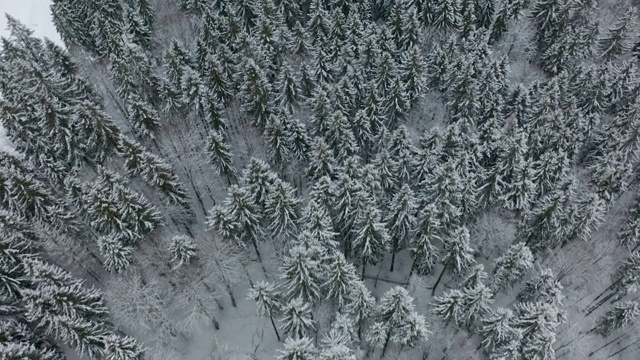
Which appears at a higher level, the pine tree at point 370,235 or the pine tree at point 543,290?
the pine tree at point 370,235

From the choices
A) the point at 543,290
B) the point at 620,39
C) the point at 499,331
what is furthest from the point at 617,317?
the point at 620,39

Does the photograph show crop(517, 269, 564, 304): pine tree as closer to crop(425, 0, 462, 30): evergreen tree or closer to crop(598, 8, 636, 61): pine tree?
crop(598, 8, 636, 61): pine tree

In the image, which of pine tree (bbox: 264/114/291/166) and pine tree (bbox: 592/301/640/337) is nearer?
pine tree (bbox: 592/301/640/337)

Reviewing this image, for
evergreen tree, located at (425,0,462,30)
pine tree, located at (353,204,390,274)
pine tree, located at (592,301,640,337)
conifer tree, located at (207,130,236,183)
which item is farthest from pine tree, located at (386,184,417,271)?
evergreen tree, located at (425,0,462,30)

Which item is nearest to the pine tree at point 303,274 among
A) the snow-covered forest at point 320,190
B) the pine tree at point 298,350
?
the snow-covered forest at point 320,190

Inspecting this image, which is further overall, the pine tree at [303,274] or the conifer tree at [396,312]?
the pine tree at [303,274]

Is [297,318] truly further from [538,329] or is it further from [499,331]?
[538,329]

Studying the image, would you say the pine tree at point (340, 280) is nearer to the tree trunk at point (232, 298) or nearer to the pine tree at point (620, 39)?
the tree trunk at point (232, 298)
